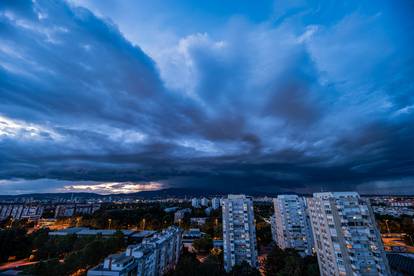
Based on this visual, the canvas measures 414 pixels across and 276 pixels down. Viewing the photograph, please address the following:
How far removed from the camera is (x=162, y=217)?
78812 mm

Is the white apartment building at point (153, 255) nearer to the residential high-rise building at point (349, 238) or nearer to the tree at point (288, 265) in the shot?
the tree at point (288, 265)

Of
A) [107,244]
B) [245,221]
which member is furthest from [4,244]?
[245,221]

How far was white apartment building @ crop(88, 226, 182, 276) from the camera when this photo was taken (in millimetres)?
22444

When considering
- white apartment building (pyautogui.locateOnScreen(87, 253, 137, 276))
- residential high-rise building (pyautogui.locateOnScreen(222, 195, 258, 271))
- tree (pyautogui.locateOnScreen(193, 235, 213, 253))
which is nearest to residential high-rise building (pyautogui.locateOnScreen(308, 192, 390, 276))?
residential high-rise building (pyautogui.locateOnScreen(222, 195, 258, 271))

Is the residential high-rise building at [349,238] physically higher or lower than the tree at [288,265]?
higher

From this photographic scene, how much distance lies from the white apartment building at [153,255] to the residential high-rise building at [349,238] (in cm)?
2288

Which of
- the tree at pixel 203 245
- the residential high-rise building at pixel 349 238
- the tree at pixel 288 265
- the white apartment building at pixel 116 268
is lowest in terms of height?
the tree at pixel 203 245

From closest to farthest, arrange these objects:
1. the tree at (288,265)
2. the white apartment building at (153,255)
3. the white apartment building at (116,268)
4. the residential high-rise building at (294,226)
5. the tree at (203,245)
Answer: the white apartment building at (116,268), the white apartment building at (153,255), the tree at (288,265), the residential high-rise building at (294,226), the tree at (203,245)

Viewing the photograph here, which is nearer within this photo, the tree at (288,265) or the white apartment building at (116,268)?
the white apartment building at (116,268)

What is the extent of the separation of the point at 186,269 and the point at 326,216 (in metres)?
18.6

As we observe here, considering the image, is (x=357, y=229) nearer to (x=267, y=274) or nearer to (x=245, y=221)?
(x=267, y=274)

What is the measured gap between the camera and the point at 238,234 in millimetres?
33531

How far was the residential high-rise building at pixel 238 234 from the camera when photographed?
3231 cm

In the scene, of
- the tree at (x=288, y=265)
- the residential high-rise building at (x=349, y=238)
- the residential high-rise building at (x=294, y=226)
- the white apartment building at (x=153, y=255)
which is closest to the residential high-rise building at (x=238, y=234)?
the tree at (x=288, y=265)
